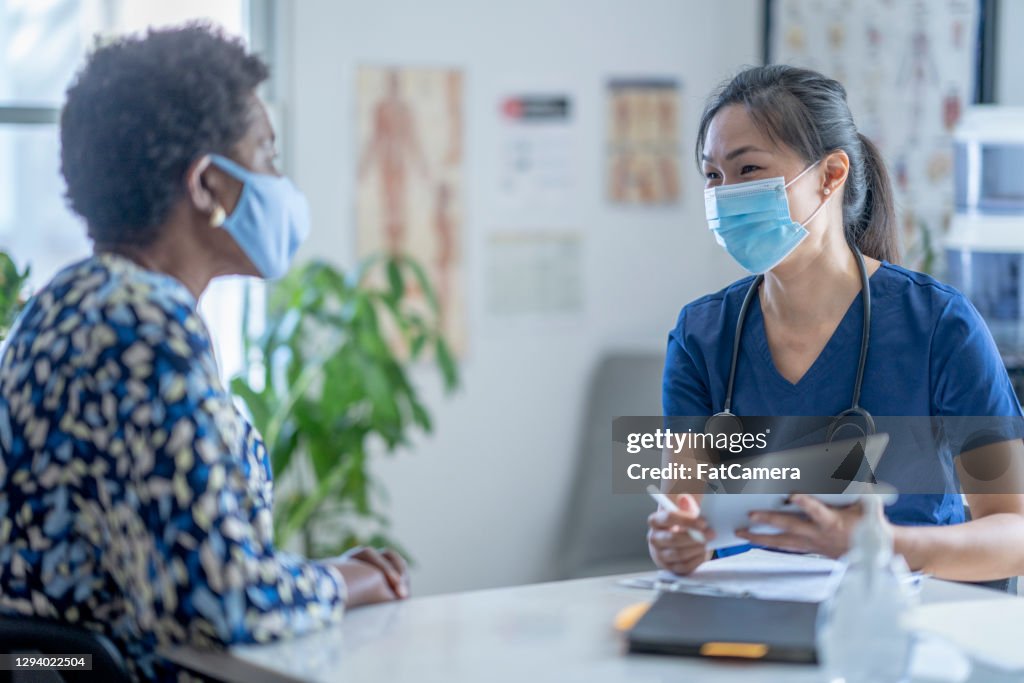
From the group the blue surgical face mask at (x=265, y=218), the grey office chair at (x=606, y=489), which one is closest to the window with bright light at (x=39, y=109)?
the grey office chair at (x=606, y=489)

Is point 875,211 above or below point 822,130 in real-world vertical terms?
below

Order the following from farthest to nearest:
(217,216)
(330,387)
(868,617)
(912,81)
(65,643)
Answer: (912,81) → (330,387) → (217,216) → (65,643) → (868,617)

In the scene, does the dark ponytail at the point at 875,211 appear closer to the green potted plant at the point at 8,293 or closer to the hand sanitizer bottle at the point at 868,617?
the hand sanitizer bottle at the point at 868,617

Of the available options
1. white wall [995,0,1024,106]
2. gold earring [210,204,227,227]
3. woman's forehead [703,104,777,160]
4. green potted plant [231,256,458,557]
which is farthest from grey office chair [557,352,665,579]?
gold earring [210,204,227,227]

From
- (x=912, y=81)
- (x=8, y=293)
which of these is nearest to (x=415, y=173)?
(x=912, y=81)

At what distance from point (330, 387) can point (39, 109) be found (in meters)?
1.04

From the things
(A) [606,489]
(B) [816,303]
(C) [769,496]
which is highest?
(B) [816,303]

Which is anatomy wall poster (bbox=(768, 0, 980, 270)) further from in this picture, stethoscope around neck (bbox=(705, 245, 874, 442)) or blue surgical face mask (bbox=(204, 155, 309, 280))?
blue surgical face mask (bbox=(204, 155, 309, 280))

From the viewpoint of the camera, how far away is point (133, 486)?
1.28 metres

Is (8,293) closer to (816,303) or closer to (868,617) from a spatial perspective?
(816,303)

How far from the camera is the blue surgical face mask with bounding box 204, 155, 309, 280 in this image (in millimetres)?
1549

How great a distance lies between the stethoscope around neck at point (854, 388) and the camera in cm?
181

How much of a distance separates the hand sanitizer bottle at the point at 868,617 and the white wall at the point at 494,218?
2.57 m

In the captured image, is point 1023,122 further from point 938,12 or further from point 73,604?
point 73,604
